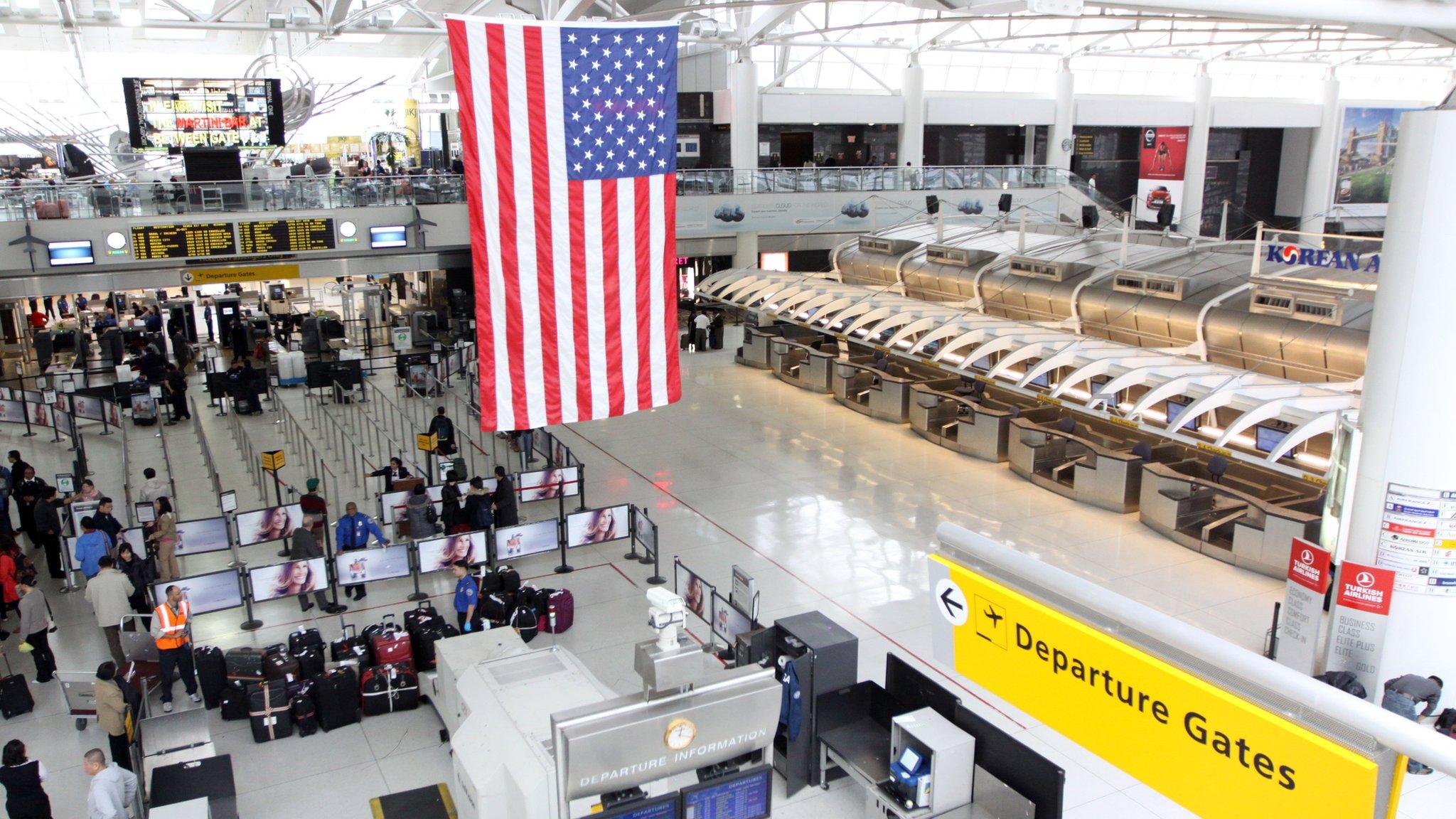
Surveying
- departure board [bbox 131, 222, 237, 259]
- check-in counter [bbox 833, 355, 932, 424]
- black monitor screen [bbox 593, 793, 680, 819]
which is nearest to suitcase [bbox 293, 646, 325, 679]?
black monitor screen [bbox 593, 793, 680, 819]

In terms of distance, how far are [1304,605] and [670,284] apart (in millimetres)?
8054

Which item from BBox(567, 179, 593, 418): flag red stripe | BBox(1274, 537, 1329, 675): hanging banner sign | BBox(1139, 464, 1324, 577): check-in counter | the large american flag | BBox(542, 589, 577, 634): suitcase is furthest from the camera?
BBox(1139, 464, 1324, 577): check-in counter

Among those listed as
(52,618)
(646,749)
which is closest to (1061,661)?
(646,749)

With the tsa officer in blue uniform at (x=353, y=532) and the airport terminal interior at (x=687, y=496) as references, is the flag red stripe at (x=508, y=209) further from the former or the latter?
the tsa officer in blue uniform at (x=353, y=532)

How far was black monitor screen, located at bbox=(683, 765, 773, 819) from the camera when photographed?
22.6ft

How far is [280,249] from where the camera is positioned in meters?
26.8

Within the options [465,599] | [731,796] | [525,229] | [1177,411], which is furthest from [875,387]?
[731,796]

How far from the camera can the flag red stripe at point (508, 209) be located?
8.68 metres

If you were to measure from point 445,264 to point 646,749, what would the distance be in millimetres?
26833

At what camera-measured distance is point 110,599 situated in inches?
508

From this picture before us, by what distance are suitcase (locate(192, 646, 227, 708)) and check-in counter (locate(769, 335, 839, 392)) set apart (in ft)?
57.3

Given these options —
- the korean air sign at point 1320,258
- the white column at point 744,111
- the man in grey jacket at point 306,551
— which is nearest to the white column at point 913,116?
the white column at point 744,111

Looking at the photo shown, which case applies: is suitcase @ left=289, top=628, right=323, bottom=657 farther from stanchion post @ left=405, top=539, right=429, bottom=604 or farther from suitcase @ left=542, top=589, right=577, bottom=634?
suitcase @ left=542, top=589, right=577, bottom=634

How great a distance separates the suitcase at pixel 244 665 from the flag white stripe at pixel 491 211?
525 centimetres
